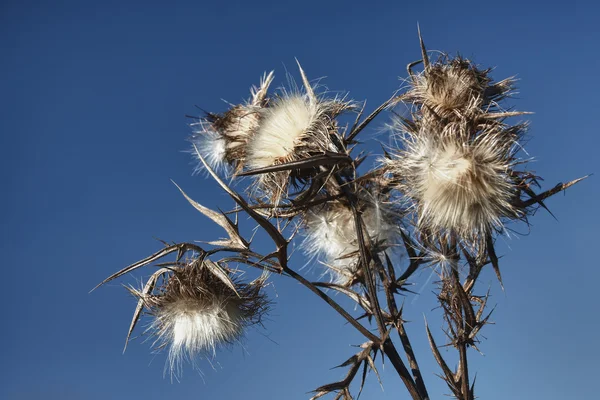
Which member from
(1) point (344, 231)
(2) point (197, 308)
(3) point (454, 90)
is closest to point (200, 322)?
(2) point (197, 308)

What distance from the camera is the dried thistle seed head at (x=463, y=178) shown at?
162 inches

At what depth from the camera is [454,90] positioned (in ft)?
14.8

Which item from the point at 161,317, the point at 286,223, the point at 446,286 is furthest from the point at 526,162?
the point at 161,317

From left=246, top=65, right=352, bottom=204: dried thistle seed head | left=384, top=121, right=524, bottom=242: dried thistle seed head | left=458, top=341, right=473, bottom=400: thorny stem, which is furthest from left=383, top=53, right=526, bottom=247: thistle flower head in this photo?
left=458, top=341, right=473, bottom=400: thorny stem

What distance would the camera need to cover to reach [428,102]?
4.54m

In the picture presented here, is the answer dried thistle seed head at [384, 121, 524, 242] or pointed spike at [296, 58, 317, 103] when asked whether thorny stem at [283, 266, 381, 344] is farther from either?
pointed spike at [296, 58, 317, 103]

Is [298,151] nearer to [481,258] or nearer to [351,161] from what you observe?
[351,161]

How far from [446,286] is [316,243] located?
95cm

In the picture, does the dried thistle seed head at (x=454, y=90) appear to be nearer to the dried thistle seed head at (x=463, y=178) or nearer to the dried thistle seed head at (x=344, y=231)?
the dried thistle seed head at (x=463, y=178)

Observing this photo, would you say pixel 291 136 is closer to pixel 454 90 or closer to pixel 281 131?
pixel 281 131

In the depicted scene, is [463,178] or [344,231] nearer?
[463,178]

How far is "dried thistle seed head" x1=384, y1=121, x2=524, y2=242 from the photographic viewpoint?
411cm

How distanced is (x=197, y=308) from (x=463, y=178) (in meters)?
1.86

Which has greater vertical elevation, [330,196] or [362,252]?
[330,196]
